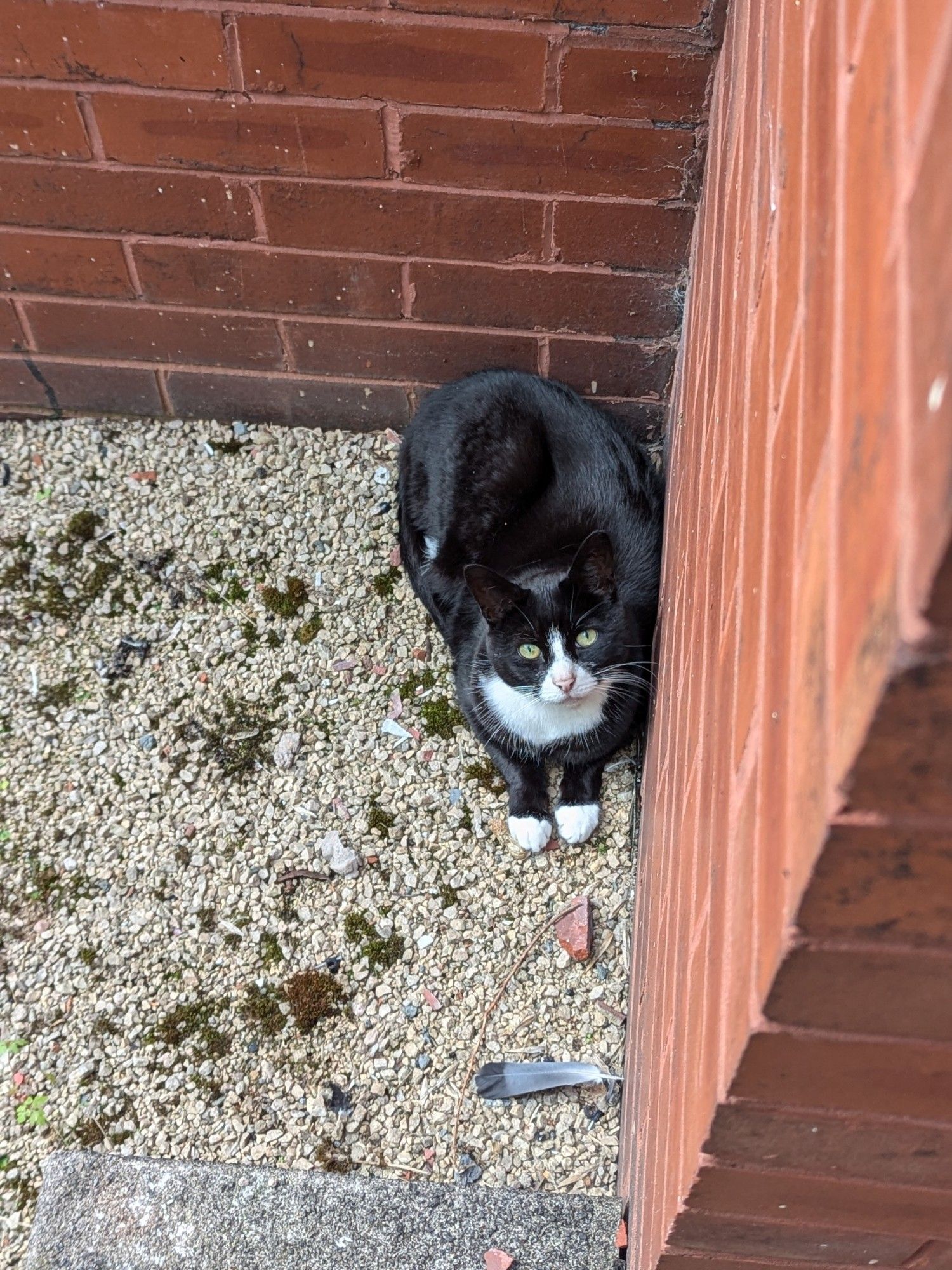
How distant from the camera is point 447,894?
241 cm

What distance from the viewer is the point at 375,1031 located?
2236 millimetres

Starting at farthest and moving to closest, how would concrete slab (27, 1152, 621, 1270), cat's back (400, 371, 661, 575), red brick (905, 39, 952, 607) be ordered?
1. cat's back (400, 371, 661, 575)
2. concrete slab (27, 1152, 621, 1270)
3. red brick (905, 39, 952, 607)

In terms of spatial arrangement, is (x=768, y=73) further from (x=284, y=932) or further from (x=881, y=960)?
(x=284, y=932)

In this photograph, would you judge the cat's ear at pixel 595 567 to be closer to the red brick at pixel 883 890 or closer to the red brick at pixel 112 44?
the red brick at pixel 112 44

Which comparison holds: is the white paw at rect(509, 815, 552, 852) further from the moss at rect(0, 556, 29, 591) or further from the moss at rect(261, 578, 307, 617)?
the moss at rect(0, 556, 29, 591)

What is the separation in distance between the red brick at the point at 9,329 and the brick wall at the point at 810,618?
2.14 meters

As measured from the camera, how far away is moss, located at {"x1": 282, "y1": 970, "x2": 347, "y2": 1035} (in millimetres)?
2248

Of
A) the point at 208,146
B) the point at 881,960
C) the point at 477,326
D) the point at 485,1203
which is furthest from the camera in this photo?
the point at 477,326

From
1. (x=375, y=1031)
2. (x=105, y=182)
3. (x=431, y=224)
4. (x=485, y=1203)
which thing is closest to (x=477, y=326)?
(x=431, y=224)

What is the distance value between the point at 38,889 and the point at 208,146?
183cm

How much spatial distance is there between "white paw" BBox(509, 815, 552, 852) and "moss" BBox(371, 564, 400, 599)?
2.52 ft

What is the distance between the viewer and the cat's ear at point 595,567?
6.95 ft

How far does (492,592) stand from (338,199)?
42.7 inches

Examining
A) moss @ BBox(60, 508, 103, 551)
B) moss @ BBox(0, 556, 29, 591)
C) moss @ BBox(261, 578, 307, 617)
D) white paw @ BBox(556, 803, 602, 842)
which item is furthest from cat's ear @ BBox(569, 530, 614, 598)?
moss @ BBox(0, 556, 29, 591)
